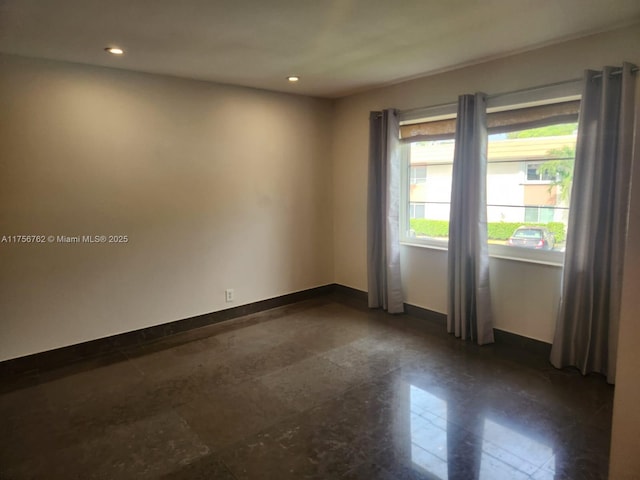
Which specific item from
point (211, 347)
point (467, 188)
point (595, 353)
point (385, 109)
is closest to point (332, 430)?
point (211, 347)

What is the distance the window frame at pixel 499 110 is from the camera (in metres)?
2.93

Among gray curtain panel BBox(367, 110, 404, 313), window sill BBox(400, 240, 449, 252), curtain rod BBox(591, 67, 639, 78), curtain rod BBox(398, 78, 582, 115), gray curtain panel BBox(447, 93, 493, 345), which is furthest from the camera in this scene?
gray curtain panel BBox(367, 110, 404, 313)

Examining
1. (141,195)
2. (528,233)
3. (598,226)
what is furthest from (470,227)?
(141,195)

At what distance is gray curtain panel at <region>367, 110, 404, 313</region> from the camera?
4090 mm

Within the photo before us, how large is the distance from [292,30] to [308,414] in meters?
2.42

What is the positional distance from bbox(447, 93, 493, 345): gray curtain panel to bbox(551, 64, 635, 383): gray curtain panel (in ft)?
2.05

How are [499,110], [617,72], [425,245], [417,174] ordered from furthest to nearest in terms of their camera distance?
[417,174] < [425,245] < [499,110] < [617,72]

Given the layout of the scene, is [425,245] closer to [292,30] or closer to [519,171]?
[519,171]

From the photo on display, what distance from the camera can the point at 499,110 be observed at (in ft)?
10.9

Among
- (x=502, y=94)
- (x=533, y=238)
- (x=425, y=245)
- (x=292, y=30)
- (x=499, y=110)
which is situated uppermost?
(x=292, y=30)

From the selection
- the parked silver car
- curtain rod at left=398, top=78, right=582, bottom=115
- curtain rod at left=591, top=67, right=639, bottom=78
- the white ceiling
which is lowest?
the parked silver car

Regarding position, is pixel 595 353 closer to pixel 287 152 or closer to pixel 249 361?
pixel 249 361

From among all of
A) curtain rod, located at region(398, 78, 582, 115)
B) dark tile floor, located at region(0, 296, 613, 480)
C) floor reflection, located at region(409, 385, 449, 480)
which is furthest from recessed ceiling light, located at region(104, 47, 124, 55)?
floor reflection, located at region(409, 385, 449, 480)

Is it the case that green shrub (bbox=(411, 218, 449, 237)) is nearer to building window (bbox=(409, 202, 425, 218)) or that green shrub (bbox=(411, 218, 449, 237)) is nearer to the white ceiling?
building window (bbox=(409, 202, 425, 218))
